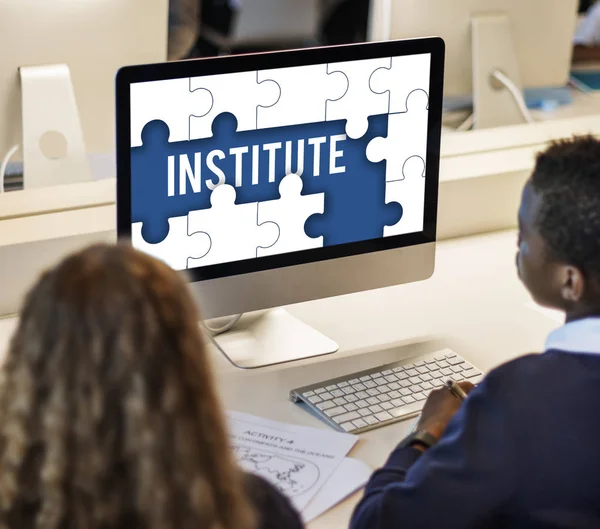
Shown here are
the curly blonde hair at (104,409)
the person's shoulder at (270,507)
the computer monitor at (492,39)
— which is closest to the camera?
the curly blonde hair at (104,409)

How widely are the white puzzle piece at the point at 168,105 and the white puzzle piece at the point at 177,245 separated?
0.11 meters

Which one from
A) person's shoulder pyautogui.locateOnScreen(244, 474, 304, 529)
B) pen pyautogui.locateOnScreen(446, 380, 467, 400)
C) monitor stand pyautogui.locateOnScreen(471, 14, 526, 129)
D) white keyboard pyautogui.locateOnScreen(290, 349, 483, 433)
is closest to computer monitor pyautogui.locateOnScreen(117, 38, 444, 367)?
white keyboard pyautogui.locateOnScreen(290, 349, 483, 433)

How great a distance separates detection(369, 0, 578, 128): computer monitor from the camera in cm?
217

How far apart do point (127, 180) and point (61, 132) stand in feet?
2.12

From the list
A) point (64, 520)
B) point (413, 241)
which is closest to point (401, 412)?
point (413, 241)

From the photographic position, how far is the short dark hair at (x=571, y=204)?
3.41 ft

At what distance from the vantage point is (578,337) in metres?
1.02

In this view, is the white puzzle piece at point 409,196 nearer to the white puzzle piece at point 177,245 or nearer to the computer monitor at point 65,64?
the white puzzle piece at point 177,245

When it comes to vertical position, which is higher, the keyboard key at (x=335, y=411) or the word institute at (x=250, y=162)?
the word institute at (x=250, y=162)

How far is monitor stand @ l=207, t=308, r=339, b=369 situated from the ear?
491mm

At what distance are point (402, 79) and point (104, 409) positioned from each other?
0.87 metres

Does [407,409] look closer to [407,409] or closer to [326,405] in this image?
[407,409]

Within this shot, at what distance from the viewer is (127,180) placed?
128 centimetres

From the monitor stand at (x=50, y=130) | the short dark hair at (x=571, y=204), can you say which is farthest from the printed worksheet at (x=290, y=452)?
the monitor stand at (x=50, y=130)
